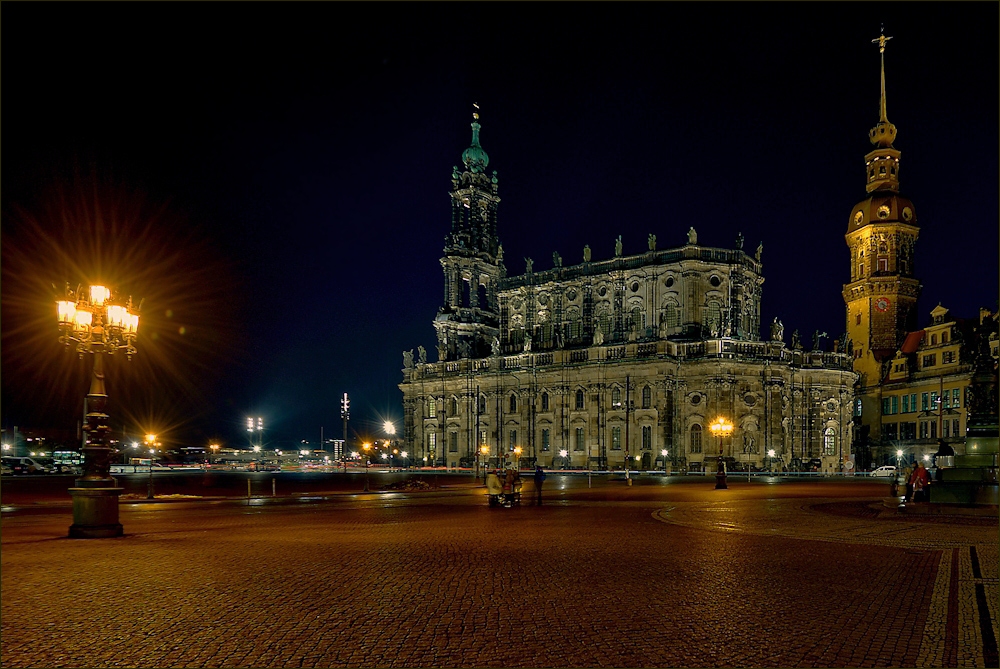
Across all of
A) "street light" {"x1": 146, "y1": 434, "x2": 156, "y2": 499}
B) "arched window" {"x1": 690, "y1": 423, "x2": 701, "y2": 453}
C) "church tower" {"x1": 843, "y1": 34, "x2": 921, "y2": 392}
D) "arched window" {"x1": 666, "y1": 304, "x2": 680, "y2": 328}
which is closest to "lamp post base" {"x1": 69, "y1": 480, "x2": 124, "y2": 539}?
"street light" {"x1": 146, "y1": 434, "x2": 156, "y2": 499}

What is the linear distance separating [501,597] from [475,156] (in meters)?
94.5

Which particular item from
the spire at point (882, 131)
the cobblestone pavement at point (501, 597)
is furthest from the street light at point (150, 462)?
the spire at point (882, 131)

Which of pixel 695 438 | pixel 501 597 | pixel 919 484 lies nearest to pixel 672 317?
pixel 695 438

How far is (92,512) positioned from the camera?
54.9 feet

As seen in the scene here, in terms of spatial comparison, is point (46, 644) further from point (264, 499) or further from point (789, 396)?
point (789, 396)

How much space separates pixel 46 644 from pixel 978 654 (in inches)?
378

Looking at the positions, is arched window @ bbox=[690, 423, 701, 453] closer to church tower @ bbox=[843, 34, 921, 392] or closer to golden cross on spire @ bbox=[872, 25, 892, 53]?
church tower @ bbox=[843, 34, 921, 392]

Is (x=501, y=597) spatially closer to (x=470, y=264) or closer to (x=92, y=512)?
(x=92, y=512)

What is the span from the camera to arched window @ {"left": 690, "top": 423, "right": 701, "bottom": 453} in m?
74.1

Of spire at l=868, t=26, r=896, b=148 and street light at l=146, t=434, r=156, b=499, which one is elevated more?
spire at l=868, t=26, r=896, b=148

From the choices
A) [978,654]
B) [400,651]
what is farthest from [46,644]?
[978,654]

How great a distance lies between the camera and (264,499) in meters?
32.8

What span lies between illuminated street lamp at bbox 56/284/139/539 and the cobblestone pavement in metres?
1.07

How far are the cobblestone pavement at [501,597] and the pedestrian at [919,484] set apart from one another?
6461 millimetres
